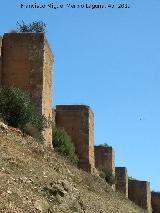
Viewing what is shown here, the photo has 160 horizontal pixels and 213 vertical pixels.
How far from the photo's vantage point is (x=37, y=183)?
39.9ft

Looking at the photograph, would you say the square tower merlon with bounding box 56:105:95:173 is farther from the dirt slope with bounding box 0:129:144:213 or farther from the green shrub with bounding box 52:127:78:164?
the dirt slope with bounding box 0:129:144:213

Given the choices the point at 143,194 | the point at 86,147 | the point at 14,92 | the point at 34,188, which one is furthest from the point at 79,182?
the point at 143,194

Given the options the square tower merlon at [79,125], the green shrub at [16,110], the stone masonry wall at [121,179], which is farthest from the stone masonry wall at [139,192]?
the green shrub at [16,110]

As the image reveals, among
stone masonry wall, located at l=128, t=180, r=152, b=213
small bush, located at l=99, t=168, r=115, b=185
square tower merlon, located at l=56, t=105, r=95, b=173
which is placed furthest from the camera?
stone masonry wall, located at l=128, t=180, r=152, b=213

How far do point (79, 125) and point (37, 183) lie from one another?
12189 millimetres

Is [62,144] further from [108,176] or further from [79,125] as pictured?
[108,176]

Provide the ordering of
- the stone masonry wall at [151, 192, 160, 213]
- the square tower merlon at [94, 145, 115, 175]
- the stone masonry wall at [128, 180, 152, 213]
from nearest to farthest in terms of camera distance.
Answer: the square tower merlon at [94, 145, 115, 175]
the stone masonry wall at [128, 180, 152, 213]
the stone masonry wall at [151, 192, 160, 213]

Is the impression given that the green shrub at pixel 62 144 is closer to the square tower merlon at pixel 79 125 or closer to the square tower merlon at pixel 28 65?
the square tower merlon at pixel 28 65

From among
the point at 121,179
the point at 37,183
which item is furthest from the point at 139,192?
the point at 37,183

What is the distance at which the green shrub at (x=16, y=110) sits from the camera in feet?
55.0

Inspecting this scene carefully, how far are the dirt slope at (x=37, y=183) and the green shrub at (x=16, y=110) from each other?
3.09 ft

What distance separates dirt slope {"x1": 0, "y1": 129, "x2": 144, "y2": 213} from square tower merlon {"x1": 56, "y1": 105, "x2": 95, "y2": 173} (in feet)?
24.2

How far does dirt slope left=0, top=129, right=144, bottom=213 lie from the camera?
10812 millimetres

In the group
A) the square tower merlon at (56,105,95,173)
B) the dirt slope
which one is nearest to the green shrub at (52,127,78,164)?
the square tower merlon at (56,105,95,173)
